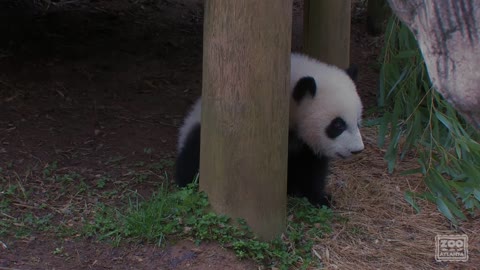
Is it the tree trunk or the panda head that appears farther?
the panda head

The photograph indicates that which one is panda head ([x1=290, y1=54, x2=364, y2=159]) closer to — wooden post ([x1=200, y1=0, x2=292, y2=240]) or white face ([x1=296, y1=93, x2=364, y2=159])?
white face ([x1=296, y1=93, x2=364, y2=159])

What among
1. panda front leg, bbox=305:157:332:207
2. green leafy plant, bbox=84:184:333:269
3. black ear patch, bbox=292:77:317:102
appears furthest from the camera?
panda front leg, bbox=305:157:332:207

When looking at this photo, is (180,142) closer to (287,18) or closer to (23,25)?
(287,18)

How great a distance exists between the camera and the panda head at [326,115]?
3.65 metres

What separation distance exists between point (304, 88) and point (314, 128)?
254mm

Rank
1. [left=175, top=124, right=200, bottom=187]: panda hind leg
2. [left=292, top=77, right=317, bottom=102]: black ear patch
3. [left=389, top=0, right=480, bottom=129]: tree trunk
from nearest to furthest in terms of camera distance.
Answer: [left=389, top=0, right=480, bottom=129]: tree trunk → [left=292, top=77, right=317, bottom=102]: black ear patch → [left=175, top=124, right=200, bottom=187]: panda hind leg

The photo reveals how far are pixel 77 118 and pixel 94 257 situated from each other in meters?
1.74

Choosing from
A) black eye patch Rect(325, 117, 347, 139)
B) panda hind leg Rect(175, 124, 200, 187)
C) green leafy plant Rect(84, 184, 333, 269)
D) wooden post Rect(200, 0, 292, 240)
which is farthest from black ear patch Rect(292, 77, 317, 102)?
green leafy plant Rect(84, 184, 333, 269)

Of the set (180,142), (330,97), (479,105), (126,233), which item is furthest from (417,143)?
(479,105)

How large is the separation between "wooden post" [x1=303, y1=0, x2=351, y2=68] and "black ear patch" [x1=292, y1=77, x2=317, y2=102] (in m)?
1.08

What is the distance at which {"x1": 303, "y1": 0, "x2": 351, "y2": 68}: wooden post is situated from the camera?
14.9 feet

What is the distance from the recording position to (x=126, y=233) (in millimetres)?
3242

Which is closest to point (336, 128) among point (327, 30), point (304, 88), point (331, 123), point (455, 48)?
point (331, 123)

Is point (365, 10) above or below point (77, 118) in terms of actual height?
above
